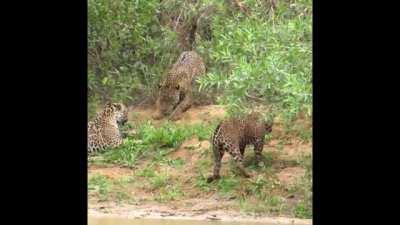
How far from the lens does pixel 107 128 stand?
701 cm

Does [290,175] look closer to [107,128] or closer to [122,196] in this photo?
[122,196]

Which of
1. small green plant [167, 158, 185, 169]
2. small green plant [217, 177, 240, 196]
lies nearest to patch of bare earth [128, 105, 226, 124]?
small green plant [167, 158, 185, 169]

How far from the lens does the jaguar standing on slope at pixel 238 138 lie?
649 cm

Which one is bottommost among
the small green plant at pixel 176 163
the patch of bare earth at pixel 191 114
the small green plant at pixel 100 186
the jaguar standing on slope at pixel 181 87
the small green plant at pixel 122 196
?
the small green plant at pixel 122 196

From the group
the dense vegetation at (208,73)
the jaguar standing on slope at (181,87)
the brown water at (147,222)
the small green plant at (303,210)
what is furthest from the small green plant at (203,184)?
the jaguar standing on slope at (181,87)

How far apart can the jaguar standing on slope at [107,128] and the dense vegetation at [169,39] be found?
4.8 inches

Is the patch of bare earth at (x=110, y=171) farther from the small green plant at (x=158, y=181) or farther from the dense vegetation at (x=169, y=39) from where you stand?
the dense vegetation at (x=169, y=39)
